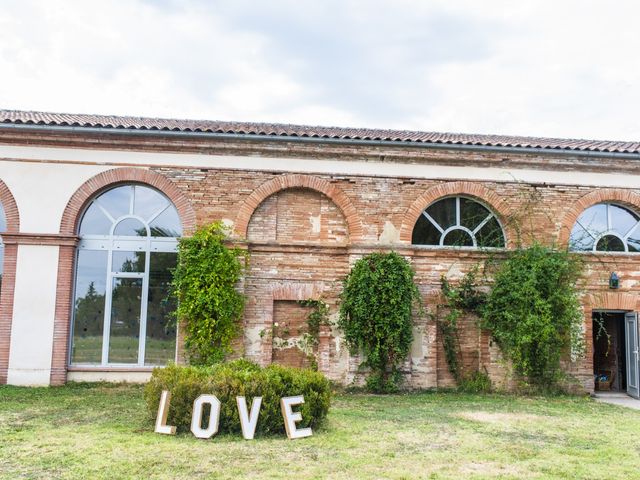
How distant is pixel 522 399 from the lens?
11.0 meters

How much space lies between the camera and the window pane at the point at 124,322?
451 inches

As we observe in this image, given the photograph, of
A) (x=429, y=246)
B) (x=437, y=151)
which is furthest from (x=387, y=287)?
(x=437, y=151)

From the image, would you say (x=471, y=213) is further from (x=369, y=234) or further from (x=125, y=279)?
(x=125, y=279)

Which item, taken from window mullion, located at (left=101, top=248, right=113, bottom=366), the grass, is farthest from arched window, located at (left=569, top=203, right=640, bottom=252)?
window mullion, located at (left=101, top=248, right=113, bottom=366)

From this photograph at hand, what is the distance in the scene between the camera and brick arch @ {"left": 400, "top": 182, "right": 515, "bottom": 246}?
39.3 ft

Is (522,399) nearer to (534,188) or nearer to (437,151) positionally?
(534,188)

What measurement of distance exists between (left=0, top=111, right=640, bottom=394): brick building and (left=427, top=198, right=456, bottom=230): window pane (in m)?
0.03

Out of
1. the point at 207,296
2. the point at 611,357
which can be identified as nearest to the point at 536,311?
the point at 611,357

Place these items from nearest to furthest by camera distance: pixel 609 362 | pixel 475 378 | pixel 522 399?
1. pixel 522 399
2. pixel 475 378
3. pixel 609 362

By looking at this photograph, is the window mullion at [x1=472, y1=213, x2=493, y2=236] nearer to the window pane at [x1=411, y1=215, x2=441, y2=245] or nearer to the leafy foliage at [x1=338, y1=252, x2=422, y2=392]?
the window pane at [x1=411, y1=215, x2=441, y2=245]

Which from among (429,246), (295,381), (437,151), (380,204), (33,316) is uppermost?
(437,151)

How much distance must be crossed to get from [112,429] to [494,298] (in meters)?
7.69

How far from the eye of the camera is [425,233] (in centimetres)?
1220

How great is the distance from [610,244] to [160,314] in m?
9.83
